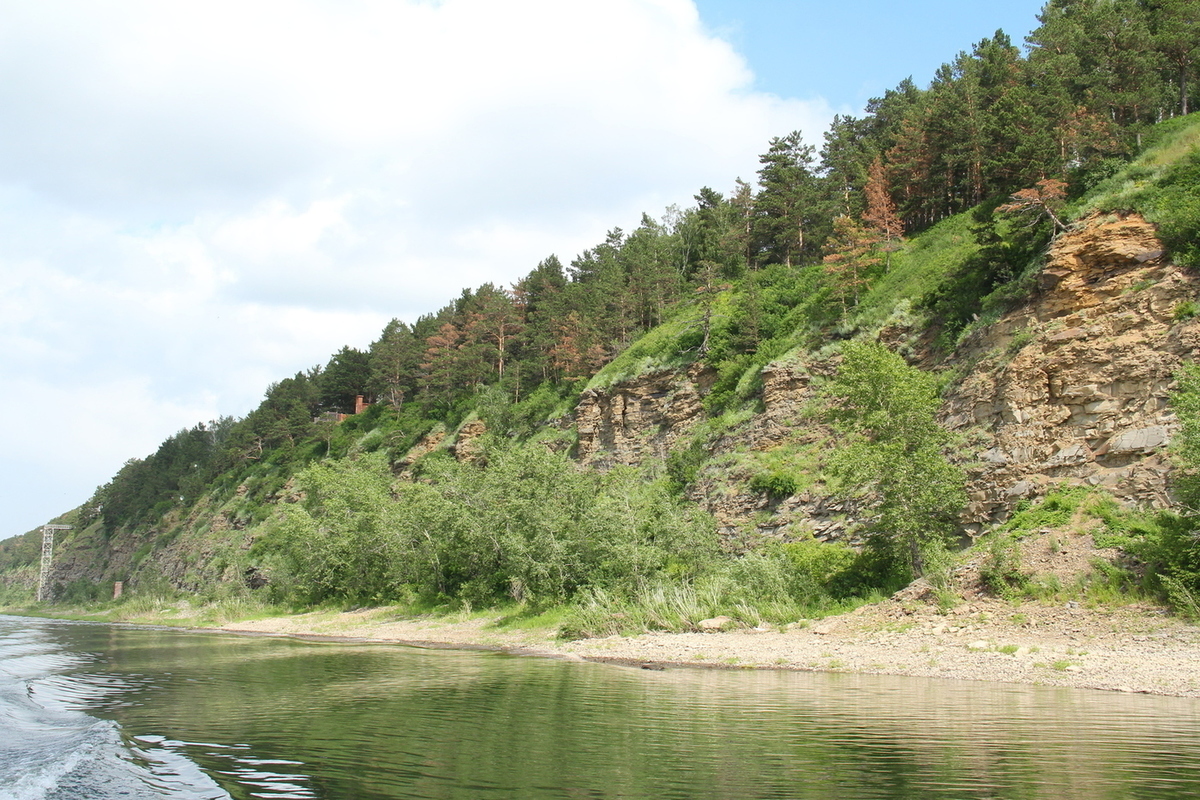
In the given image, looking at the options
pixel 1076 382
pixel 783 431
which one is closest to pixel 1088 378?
pixel 1076 382

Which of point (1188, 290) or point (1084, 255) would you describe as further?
point (1084, 255)

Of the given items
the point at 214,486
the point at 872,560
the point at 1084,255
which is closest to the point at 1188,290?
the point at 1084,255

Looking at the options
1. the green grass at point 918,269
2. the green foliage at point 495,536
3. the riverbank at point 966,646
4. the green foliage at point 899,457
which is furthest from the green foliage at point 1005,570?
the green grass at point 918,269

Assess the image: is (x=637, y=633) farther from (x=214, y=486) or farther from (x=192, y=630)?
(x=214, y=486)

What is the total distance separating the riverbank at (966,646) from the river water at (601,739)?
1170mm

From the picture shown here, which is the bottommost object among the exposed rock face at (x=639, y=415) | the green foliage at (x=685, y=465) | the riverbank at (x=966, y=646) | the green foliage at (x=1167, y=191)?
the riverbank at (x=966, y=646)

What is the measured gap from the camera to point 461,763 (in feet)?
37.8

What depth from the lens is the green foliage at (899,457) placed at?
26.8m

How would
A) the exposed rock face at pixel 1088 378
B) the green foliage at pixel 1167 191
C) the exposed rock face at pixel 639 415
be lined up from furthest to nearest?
the exposed rock face at pixel 639 415 < the green foliage at pixel 1167 191 < the exposed rock face at pixel 1088 378

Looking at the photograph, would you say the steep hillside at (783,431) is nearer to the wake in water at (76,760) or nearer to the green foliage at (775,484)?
the green foliage at (775,484)

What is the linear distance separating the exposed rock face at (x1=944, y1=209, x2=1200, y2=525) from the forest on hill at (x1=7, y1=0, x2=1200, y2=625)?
4.87 ft

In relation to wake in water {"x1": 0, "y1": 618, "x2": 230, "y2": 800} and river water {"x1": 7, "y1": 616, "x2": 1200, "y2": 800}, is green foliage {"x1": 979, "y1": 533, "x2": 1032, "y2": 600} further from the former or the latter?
wake in water {"x1": 0, "y1": 618, "x2": 230, "y2": 800}

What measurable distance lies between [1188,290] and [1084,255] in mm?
4413

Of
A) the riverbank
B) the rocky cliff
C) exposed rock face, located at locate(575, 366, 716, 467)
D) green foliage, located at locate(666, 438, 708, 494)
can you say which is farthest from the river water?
exposed rock face, located at locate(575, 366, 716, 467)
